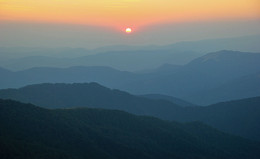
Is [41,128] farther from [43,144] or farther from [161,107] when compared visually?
[161,107]

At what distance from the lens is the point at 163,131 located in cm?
7938

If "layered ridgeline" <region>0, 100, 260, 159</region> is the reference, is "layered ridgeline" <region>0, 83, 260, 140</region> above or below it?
above

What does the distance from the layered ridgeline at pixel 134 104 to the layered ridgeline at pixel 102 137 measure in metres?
29.2

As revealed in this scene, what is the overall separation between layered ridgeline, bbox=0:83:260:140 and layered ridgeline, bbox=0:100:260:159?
2920 centimetres

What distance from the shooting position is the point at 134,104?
131625mm

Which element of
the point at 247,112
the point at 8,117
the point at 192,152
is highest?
the point at 247,112

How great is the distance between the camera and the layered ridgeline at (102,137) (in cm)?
5491

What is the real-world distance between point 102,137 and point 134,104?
64.5 m

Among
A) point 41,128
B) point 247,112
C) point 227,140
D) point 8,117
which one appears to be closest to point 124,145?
point 41,128

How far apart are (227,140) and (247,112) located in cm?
3585

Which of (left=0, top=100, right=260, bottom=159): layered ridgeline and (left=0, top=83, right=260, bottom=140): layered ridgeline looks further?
(left=0, top=83, right=260, bottom=140): layered ridgeline

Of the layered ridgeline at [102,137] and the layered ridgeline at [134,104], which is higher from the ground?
the layered ridgeline at [134,104]

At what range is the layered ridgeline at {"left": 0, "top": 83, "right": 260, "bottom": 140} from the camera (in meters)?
120

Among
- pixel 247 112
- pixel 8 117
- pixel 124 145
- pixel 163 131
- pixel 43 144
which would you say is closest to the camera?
pixel 43 144
